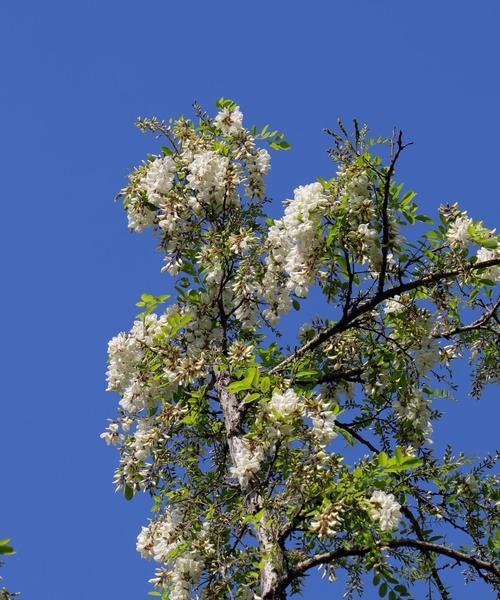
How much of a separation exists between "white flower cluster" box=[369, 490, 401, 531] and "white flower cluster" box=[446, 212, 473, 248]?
2422mm

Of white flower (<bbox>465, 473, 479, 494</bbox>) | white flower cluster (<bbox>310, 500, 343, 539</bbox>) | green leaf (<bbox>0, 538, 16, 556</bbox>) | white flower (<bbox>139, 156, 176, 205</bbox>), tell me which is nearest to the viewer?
green leaf (<bbox>0, 538, 16, 556</bbox>)

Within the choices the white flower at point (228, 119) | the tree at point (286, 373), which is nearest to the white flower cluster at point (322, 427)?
the tree at point (286, 373)

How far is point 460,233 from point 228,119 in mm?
3421

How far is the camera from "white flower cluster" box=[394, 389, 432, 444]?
9664 millimetres

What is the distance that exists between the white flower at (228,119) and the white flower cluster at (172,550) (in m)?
4.37

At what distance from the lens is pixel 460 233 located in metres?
8.75

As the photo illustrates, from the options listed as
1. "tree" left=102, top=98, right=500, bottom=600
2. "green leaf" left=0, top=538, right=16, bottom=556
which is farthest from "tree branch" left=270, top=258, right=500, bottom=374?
"green leaf" left=0, top=538, right=16, bottom=556

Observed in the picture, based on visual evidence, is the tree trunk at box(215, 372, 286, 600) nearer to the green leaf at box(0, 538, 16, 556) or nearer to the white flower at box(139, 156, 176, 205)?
the white flower at box(139, 156, 176, 205)

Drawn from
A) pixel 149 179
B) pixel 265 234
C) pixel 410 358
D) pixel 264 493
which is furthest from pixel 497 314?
pixel 149 179

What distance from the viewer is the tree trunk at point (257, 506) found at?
8086 millimetres

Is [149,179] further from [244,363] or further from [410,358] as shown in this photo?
[410,358]

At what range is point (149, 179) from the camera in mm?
10492

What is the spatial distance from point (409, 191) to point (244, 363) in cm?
225

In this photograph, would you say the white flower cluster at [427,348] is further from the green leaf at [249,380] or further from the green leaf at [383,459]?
the green leaf at [249,380]
